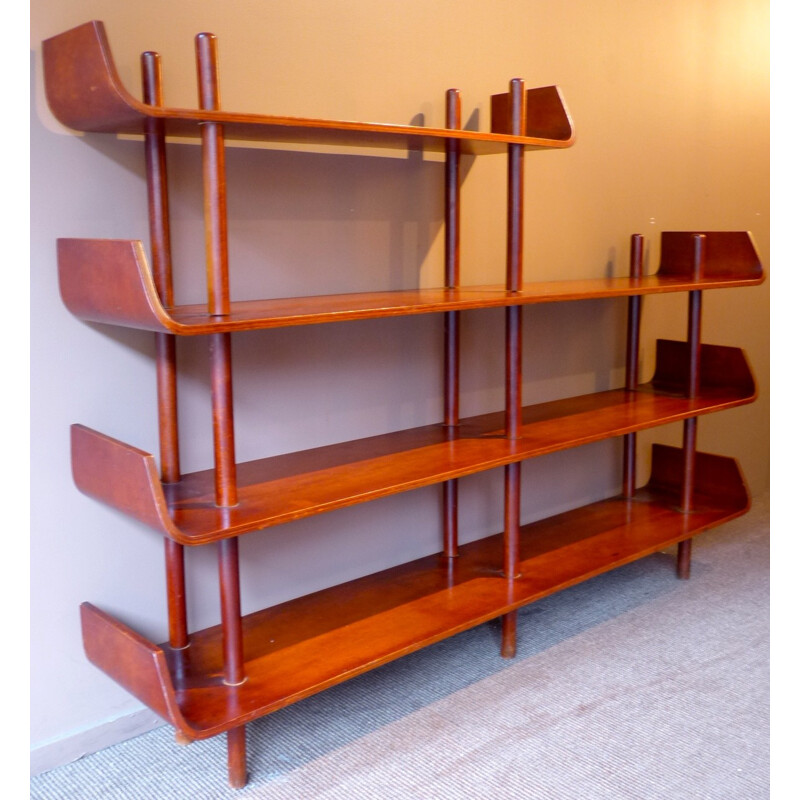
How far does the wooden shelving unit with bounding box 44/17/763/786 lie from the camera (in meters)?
1.63

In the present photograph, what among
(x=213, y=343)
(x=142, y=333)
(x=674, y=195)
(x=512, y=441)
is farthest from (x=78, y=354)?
(x=674, y=195)

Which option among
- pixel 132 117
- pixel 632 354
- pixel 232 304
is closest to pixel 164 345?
pixel 232 304

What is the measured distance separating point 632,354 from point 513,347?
0.79 m

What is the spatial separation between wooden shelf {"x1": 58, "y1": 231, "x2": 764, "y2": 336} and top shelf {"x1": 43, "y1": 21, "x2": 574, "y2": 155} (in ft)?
0.74

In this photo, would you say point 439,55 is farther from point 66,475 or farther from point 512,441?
point 66,475

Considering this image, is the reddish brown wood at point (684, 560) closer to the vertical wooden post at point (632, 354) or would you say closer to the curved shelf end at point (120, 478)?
the vertical wooden post at point (632, 354)

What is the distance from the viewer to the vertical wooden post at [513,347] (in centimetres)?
219

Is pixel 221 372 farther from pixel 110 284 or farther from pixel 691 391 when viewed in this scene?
pixel 691 391

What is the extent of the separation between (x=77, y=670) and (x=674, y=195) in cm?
243

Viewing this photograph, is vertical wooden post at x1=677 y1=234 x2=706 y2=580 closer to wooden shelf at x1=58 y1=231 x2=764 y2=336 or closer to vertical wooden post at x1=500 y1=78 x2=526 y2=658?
wooden shelf at x1=58 y1=231 x2=764 y2=336

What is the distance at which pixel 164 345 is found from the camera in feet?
6.05

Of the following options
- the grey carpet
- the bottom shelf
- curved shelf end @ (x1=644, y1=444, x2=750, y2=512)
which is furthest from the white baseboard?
curved shelf end @ (x1=644, y1=444, x2=750, y2=512)

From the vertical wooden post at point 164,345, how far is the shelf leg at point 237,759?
24 cm

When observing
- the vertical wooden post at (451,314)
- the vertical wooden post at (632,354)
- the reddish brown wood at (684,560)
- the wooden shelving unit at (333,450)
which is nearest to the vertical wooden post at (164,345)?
the wooden shelving unit at (333,450)
